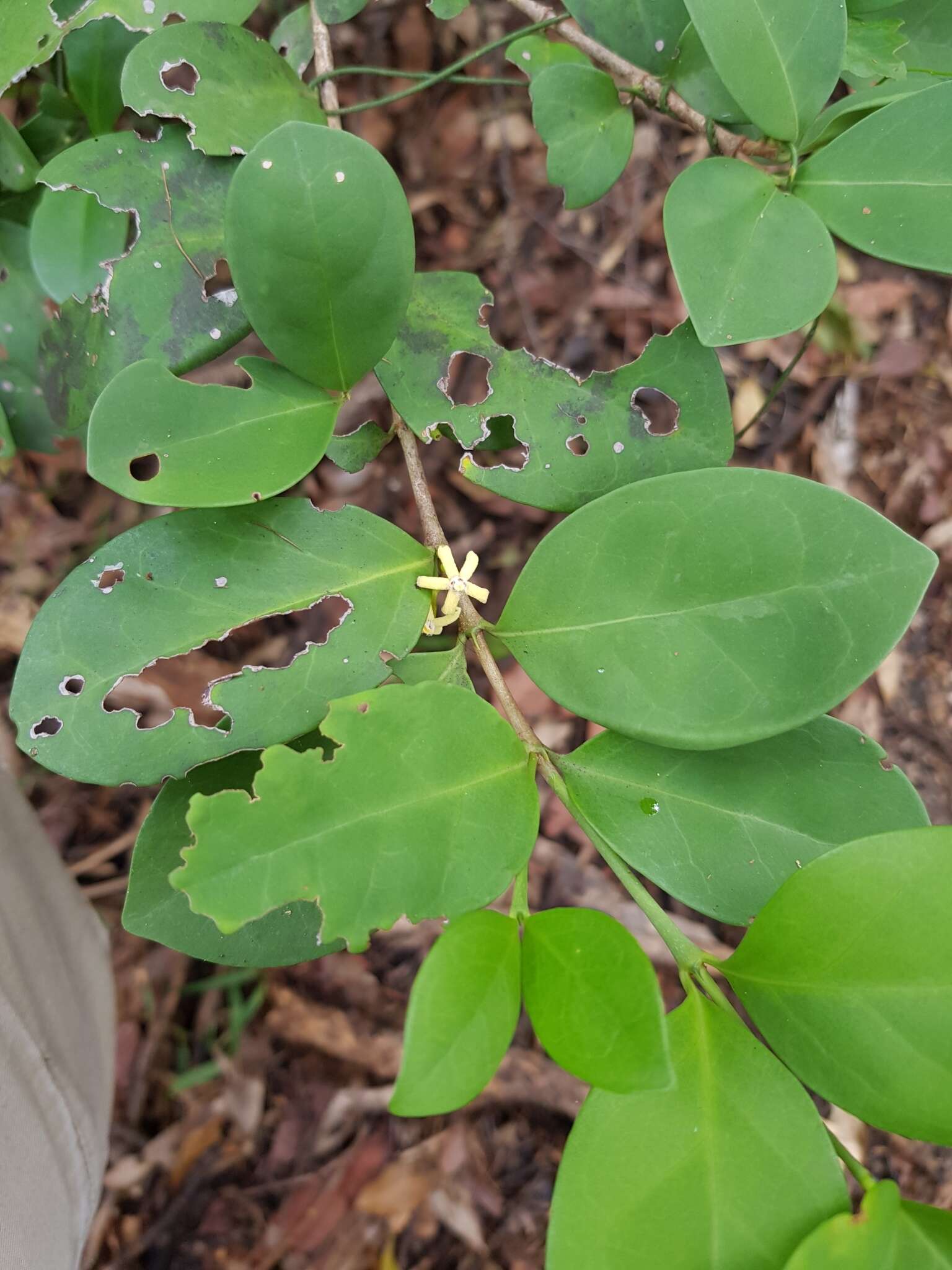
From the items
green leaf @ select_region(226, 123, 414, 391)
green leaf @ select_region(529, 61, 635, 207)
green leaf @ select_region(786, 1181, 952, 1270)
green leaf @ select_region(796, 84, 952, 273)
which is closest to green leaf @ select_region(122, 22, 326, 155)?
green leaf @ select_region(226, 123, 414, 391)

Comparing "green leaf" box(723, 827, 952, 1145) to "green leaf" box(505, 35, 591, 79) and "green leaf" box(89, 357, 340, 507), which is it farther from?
"green leaf" box(505, 35, 591, 79)

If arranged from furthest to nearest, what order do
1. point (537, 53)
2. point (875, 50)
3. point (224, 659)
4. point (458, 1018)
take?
point (224, 659) → point (537, 53) → point (875, 50) → point (458, 1018)

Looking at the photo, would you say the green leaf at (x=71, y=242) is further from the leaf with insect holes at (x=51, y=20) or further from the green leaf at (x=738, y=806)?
the green leaf at (x=738, y=806)

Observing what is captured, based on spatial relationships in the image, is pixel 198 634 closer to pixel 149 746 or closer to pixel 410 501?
pixel 149 746

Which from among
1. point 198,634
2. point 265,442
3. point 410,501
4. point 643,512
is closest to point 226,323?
point 265,442

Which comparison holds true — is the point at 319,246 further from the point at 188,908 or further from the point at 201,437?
the point at 188,908

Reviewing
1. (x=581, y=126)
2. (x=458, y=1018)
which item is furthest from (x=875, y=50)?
(x=458, y=1018)
